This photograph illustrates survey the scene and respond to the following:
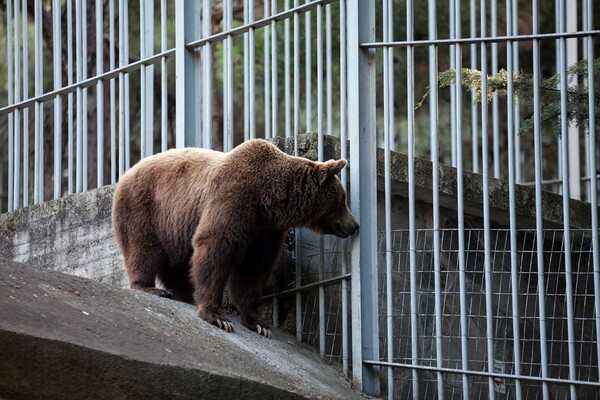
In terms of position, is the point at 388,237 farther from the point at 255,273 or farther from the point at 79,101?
the point at 79,101

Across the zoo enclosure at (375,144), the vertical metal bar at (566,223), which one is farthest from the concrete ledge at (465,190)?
the vertical metal bar at (566,223)

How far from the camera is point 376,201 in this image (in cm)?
821

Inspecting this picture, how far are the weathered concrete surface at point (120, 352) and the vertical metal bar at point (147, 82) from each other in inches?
91.4

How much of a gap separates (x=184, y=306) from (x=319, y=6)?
8.18 ft

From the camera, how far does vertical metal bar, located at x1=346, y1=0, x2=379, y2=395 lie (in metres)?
8.01

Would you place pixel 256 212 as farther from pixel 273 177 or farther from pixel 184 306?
pixel 184 306

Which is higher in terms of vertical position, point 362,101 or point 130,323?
point 362,101

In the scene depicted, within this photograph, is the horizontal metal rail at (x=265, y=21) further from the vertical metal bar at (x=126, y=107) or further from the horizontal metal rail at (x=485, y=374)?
the horizontal metal rail at (x=485, y=374)

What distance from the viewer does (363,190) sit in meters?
8.21

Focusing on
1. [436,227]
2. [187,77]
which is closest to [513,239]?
[436,227]

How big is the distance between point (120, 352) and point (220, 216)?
7.12ft

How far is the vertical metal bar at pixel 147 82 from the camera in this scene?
9.77 m

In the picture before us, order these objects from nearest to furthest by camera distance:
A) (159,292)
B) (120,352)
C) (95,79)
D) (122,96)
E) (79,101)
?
1. (120,352)
2. (159,292)
3. (122,96)
4. (95,79)
5. (79,101)

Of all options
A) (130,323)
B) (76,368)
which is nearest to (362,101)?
(130,323)
